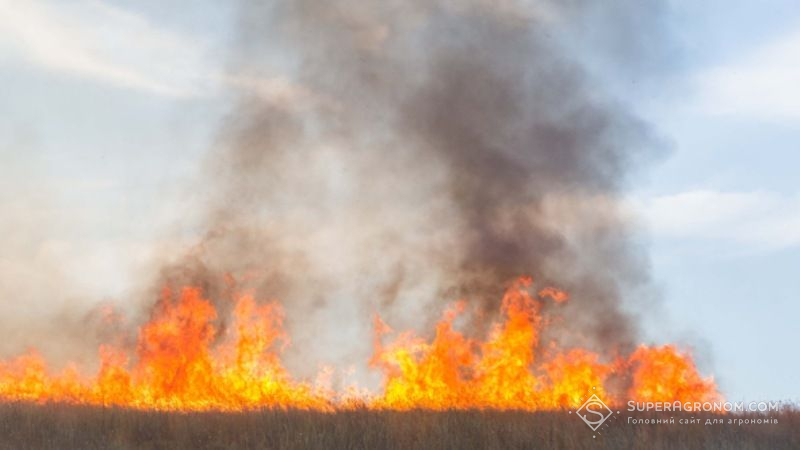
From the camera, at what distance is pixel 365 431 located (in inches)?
707

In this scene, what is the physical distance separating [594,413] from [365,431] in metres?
5.67

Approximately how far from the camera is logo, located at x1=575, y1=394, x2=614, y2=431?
1872 centimetres

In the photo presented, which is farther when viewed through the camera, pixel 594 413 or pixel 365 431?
pixel 594 413

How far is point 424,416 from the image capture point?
18.4 metres

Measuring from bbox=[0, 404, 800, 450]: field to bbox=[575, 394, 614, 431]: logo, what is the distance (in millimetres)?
298

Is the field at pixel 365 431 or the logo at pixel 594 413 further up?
the logo at pixel 594 413

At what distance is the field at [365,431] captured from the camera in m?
17.2

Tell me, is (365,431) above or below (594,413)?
below

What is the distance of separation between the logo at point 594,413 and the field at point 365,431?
30 cm

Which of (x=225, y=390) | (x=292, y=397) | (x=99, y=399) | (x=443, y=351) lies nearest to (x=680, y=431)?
(x=443, y=351)

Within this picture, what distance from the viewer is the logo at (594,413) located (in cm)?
→ 1872

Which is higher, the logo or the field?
the logo

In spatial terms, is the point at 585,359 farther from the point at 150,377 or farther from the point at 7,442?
the point at 7,442

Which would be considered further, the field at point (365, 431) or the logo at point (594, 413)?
the logo at point (594, 413)
